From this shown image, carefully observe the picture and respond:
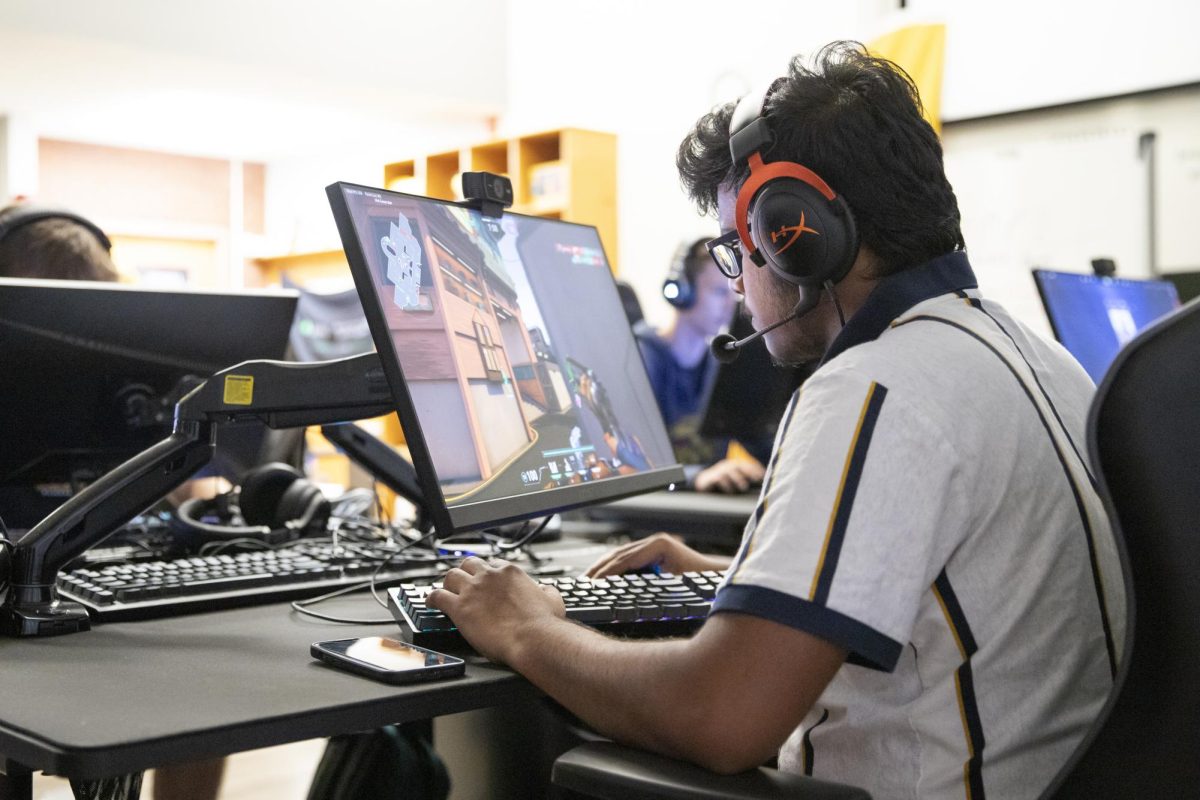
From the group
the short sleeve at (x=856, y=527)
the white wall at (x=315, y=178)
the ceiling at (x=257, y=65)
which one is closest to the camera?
the short sleeve at (x=856, y=527)

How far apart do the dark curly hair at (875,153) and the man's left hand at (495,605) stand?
1.37 ft

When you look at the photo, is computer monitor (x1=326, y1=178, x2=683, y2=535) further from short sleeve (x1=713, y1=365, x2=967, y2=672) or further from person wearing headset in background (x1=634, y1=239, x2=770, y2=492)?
person wearing headset in background (x1=634, y1=239, x2=770, y2=492)

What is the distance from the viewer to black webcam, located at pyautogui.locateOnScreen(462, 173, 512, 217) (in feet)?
4.36

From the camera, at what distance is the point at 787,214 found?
3.34ft

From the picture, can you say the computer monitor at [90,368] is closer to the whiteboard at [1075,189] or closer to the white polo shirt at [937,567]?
the white polo shirt at [937,567]

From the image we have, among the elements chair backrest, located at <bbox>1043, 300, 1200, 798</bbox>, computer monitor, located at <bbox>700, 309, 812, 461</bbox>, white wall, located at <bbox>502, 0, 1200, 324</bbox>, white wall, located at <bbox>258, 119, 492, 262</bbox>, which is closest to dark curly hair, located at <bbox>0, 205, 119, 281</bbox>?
computer monitor, located at <bbox>700, 309, 812, 461</bbox>

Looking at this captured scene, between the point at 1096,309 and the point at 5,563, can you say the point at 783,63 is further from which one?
the point at 5,563

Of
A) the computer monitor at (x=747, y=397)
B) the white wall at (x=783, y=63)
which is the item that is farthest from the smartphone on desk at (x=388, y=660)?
the white wall at (x=783, y=63)

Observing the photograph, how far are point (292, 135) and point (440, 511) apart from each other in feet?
23.1

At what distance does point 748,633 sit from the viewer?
2.63 ft

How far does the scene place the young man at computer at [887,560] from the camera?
2.63 feet

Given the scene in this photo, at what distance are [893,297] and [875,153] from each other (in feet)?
0.43

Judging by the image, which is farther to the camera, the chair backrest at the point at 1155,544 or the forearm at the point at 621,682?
the forearm at the point at 621,682

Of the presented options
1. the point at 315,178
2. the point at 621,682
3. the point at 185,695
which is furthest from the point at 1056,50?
the point at 315,178
